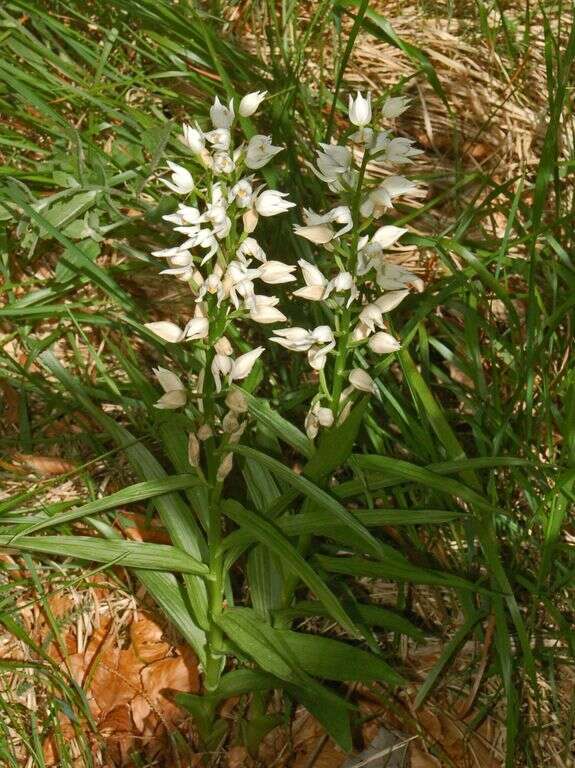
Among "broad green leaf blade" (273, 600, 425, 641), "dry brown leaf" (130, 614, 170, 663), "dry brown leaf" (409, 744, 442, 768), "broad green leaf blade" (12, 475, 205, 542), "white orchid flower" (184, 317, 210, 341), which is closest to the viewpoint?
"white orchid flower" (184, 317, 210, 341)

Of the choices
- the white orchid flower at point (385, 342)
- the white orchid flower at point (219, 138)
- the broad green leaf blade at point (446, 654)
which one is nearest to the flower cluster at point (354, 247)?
the white orchid flower at point (385, 342)

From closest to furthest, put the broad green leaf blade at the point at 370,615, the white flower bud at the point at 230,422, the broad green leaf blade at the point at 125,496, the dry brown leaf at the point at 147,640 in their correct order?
1. the white flower bud at the point at 230,422
2. the broad green leaf blade at the point at 125,496
3. the broad green leaf blade at the point at 370,615
4. the dry brown leaf at the point at 147,640

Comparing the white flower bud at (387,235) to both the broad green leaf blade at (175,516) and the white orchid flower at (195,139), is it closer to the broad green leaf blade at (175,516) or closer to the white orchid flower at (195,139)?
the white orchid flower at (195,139)

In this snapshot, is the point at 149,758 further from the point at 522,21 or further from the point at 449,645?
the point at 522,21

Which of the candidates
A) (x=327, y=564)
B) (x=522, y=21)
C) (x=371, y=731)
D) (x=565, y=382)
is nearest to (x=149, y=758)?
(x=371, y=731)

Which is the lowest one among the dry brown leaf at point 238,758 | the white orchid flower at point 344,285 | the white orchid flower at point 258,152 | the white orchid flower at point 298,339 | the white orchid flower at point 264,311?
the dry brown leaf at point 238,758

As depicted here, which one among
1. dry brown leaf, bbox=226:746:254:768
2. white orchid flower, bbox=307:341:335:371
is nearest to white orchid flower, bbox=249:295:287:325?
white orchid flower, bbox=307:341:335:371

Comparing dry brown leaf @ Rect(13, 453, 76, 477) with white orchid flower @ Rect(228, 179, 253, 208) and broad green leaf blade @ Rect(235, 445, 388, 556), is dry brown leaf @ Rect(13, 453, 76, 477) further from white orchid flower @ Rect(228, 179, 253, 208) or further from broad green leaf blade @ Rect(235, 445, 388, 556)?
white orchid flower @ Rect(228, 179, 253, 208)
